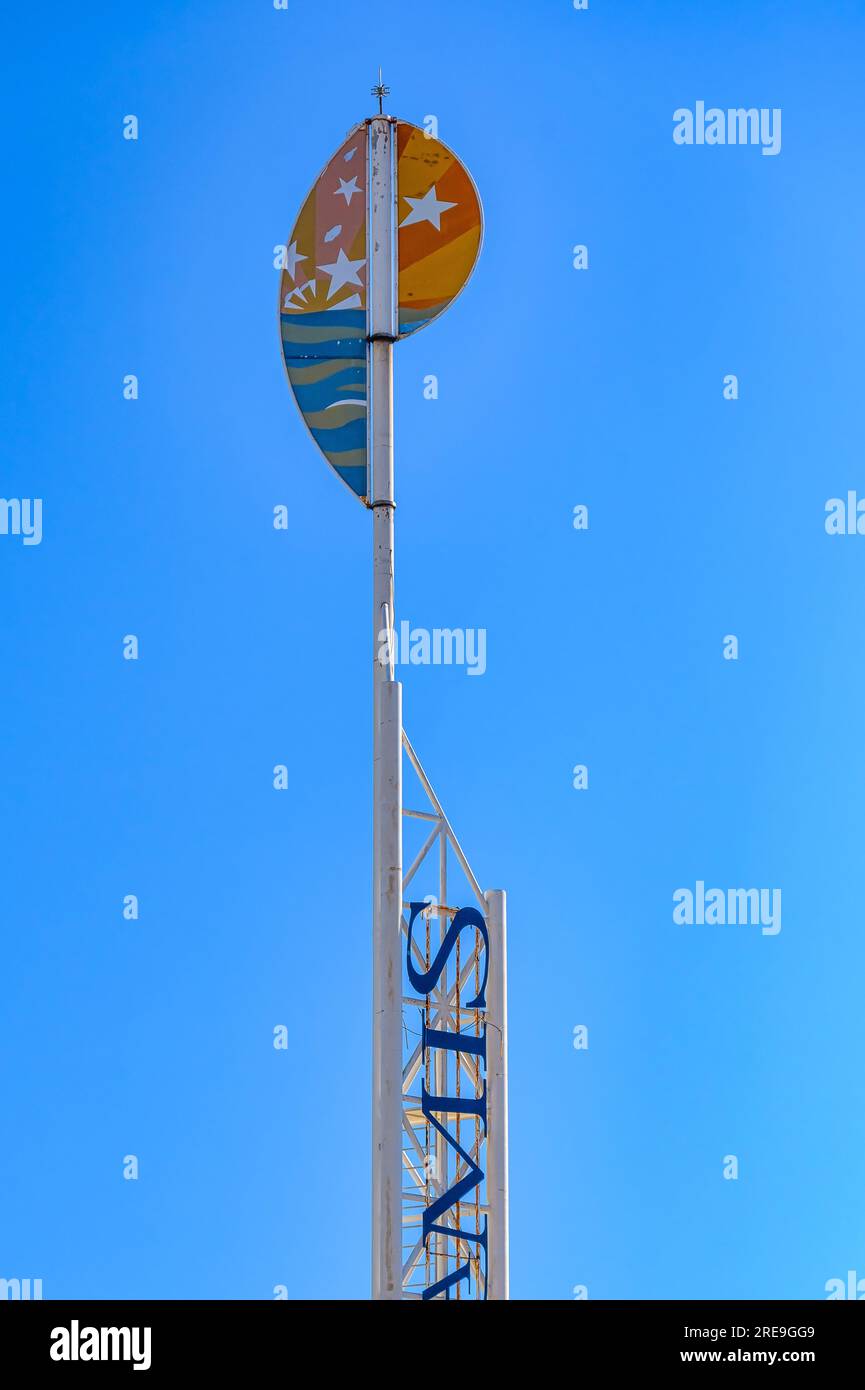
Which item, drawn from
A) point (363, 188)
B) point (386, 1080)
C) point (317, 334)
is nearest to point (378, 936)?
point (386, 1080)

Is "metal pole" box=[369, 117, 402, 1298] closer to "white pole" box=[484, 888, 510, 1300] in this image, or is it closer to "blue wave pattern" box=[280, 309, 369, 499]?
"blue wave pattern" box=[280, 309, 369, 499]

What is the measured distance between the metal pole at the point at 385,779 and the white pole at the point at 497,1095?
6.13 ft

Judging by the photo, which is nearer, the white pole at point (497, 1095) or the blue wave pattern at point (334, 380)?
the white pole at point (497, 1095)

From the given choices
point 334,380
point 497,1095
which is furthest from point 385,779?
point 334,380

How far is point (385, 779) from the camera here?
23.9 metres

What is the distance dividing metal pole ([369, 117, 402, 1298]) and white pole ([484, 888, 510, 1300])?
6.13 feet

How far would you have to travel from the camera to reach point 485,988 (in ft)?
80.9

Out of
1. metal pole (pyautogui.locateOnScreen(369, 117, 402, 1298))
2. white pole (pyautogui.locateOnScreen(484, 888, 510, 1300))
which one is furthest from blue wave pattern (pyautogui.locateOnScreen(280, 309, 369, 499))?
white pole (pyautogui.locateOnScreen(484, 888, 510, 1300))

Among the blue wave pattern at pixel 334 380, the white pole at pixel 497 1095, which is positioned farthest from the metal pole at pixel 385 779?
the white pole at pixel 497 1095

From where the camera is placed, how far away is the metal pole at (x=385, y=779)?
73.5ft

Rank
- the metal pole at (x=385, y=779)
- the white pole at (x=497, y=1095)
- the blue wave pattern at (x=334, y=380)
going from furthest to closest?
1. the blue wave pattern at (x=334, y=380)
2. the white pole at (x=497, y=1095)
3. the metal pole at (x=385, y=779)

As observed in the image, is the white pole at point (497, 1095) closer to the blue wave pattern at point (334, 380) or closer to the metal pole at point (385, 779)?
the metal pole at point (385, 779)
